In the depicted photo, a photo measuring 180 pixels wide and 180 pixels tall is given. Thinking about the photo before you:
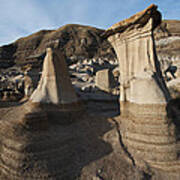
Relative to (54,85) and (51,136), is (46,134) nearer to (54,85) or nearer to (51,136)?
(51,136)

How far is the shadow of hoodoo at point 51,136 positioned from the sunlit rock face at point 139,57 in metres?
1.21

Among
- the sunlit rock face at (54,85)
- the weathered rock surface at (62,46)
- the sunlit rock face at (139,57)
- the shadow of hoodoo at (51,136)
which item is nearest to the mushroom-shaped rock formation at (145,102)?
the sunlit rock face at (139,57)

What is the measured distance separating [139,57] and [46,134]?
3136mm

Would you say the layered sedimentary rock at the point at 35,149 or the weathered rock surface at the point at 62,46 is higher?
the weathered rock surface at the point at 62,46

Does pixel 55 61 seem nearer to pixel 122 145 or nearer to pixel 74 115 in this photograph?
pixel 74 115

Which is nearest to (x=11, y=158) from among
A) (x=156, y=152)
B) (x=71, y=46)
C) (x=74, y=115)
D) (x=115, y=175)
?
(x=74, y=115)

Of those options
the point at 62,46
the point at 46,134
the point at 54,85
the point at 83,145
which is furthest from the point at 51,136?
the point at 62,46

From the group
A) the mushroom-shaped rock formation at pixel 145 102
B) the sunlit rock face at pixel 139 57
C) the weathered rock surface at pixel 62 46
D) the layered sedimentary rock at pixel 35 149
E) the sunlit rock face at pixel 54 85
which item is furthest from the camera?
the weathered rock surface at pixel 62 46

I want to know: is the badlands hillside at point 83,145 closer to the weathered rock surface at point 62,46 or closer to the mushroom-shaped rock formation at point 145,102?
the mushroom-shaped rock formation at point 145,102

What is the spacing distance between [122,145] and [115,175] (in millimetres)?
713

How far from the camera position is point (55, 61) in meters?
3.80

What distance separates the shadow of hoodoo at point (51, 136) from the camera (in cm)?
254

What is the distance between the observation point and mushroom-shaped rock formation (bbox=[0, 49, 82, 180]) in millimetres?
2523

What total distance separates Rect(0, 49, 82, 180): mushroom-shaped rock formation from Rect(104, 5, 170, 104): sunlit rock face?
63.8 inches
